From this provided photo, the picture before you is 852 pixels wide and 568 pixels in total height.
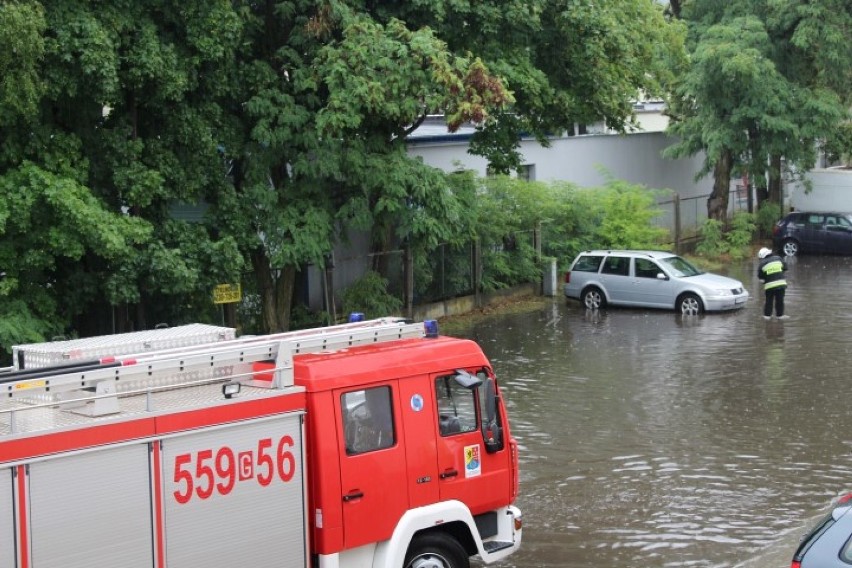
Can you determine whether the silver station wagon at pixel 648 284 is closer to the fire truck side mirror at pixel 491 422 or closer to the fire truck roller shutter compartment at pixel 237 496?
the fire truck side mirror at pixel 491 422

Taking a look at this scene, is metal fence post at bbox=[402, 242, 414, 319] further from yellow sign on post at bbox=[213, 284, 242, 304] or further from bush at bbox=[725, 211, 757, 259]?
bush at bbox=[725, 211, 757, 259]

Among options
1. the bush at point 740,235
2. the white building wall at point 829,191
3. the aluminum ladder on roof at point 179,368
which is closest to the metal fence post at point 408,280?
the bush at point 740,235

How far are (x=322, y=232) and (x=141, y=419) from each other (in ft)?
43.0

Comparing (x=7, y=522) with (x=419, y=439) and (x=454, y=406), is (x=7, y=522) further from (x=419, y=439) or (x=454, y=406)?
(x=454, y=406)

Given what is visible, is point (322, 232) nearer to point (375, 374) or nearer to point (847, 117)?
point (375, 374)

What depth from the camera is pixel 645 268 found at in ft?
85.6

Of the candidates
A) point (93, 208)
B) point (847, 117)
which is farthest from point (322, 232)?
point (847, 117)

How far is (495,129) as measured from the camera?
24.4 m

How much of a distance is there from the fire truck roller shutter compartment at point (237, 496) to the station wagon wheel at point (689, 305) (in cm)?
1832

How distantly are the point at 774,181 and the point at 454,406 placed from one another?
33482mm

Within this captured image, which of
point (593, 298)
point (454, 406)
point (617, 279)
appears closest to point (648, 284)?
point (617, 279)

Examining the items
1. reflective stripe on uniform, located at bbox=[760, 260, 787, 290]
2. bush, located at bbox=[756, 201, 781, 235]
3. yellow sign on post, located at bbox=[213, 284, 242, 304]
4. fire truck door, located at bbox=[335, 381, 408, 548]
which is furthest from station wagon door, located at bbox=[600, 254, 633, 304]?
fire truck door, located at bbox=[335, 381, 408, 548]

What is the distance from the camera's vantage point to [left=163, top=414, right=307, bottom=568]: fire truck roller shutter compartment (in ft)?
25.2

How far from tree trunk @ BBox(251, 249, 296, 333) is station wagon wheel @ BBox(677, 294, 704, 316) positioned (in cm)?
875
